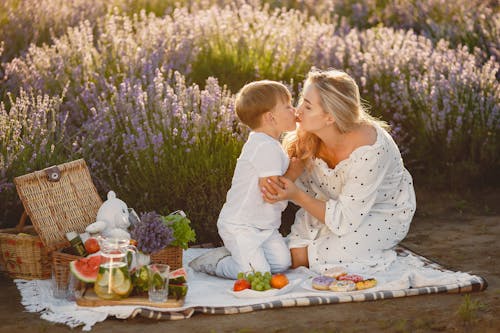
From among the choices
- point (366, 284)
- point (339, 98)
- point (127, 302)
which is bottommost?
point (366, 284)

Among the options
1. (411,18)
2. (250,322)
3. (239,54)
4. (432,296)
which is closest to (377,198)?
(432,296)

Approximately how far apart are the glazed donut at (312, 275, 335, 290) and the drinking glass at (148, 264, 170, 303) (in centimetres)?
76

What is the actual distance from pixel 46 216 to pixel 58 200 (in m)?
0.13

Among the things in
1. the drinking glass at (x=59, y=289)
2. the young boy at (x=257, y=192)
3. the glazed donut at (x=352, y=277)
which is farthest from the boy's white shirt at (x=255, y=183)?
the drinking glass at (x=59, y=289)

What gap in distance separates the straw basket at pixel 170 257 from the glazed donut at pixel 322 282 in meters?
0.71

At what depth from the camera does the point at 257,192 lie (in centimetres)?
479

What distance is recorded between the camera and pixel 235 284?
4508 mm

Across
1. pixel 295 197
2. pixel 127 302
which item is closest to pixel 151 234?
pixel 127 302

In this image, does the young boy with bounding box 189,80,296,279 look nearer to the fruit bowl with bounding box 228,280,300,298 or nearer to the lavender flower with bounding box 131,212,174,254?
the fruit bowl with bounding box 228,280,300,298

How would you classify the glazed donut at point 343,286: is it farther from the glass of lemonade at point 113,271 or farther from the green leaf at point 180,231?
the glass of lemonade at point 113,271

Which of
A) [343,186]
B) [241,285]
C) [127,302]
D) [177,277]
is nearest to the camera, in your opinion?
[127,302]

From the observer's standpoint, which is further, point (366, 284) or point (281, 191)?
point (281, 191)

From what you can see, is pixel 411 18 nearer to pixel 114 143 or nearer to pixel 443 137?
pixel 443 137

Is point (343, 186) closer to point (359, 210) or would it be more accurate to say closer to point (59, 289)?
point (359, 210)
